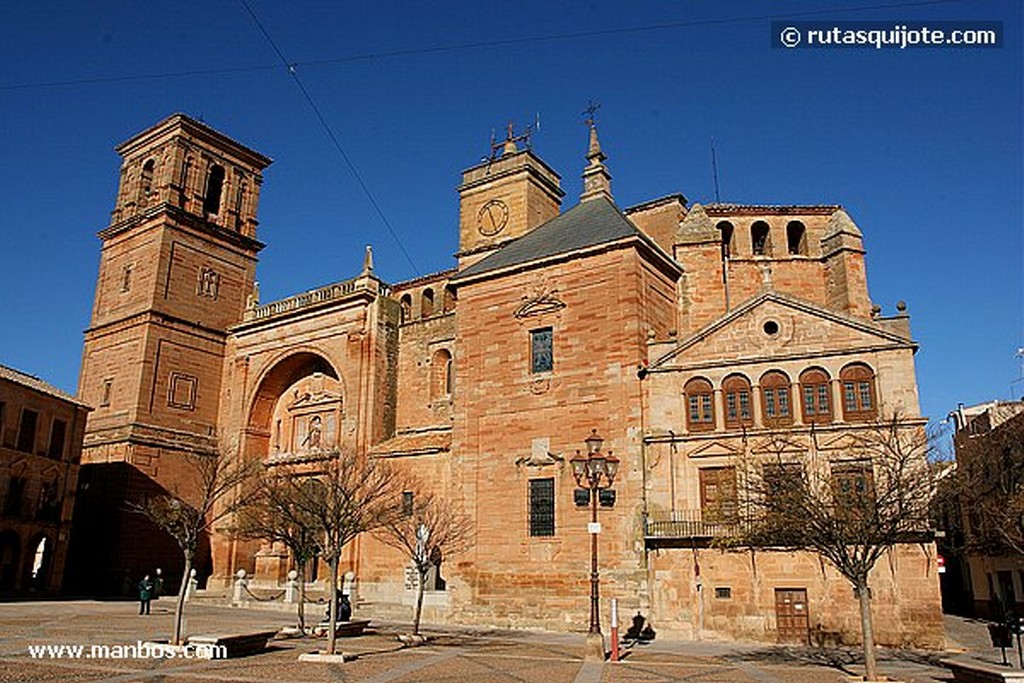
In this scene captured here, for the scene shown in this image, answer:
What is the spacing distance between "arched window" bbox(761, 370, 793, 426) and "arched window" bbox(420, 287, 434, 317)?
19.9 m

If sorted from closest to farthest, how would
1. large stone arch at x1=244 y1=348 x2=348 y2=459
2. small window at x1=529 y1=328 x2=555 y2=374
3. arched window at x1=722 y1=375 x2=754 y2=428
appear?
1. arched window at x1=722 y1=375 x2=754 y2=428
2. small window at x1=529 y1=328 x2=555 y2=374
3. large stone arch at x1=244 y1=348 x2=348 y2=459

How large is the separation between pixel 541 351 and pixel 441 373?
796 cm

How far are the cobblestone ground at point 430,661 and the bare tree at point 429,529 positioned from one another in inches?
83.5

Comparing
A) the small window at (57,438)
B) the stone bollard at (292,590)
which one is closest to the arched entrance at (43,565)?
the small window at (57,438)

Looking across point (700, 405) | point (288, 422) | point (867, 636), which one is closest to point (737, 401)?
point (700, 405)

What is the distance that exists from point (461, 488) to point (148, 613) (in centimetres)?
1019

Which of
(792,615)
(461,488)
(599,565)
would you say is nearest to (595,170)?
(461,488)

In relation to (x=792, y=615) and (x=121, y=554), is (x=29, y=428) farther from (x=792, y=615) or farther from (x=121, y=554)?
(x=792, y=615)

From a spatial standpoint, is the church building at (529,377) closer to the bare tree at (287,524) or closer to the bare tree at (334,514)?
the bare tree at (287,524)

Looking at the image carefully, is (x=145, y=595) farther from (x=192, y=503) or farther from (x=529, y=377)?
(x=529, y=377)

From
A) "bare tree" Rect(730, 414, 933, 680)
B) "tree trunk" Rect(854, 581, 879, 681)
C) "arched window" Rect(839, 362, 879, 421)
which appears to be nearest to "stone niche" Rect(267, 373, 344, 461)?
"arched window" Rect(839, 362, 879, 421)

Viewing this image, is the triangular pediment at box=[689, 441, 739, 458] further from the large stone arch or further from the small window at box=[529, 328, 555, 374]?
the large stone arch

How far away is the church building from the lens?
21.8m

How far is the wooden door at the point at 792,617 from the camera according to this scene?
20.4 m
